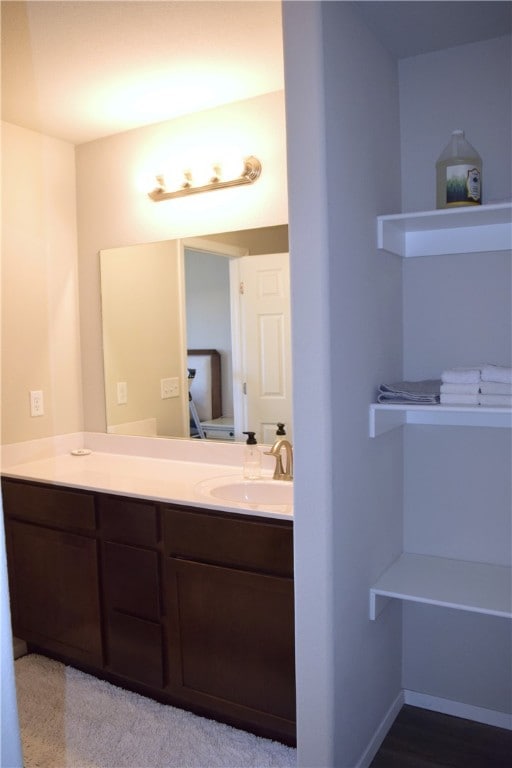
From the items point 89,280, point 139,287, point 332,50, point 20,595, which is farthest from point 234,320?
point 20,595

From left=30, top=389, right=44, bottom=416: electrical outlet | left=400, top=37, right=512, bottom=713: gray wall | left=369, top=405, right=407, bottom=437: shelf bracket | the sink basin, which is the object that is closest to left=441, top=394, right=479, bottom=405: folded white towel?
left=369, top=405, right=407, bottom=437: shelf bracket

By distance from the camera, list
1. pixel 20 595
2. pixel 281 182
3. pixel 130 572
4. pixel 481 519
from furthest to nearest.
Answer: pixel 20 595, pixel 281 182, pixel 130 572, pixel 481 519

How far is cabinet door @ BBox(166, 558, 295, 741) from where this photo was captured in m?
2.04

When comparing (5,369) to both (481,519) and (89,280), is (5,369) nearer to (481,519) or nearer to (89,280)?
(89,280)

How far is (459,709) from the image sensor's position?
7.25 feet

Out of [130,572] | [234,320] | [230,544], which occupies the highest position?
[234,320]

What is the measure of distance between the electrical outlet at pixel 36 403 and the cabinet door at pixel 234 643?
1166 mm

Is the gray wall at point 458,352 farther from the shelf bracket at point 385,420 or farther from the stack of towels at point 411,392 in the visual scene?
the stack of towels at point 411,392

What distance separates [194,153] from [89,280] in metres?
0.85

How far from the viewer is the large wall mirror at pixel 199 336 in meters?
2.60

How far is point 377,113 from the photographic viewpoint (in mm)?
1978

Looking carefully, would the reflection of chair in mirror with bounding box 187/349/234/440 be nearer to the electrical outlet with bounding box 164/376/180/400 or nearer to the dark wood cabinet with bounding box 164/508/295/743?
the electrical outlet with bounding box 164/376/180/400

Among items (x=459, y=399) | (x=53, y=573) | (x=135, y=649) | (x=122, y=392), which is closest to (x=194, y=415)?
(x=122, y=392)

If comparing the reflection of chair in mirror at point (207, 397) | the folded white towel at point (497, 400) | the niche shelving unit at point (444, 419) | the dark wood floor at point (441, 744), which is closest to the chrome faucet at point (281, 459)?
the reflection of chair in mirror at point (207, 397)
